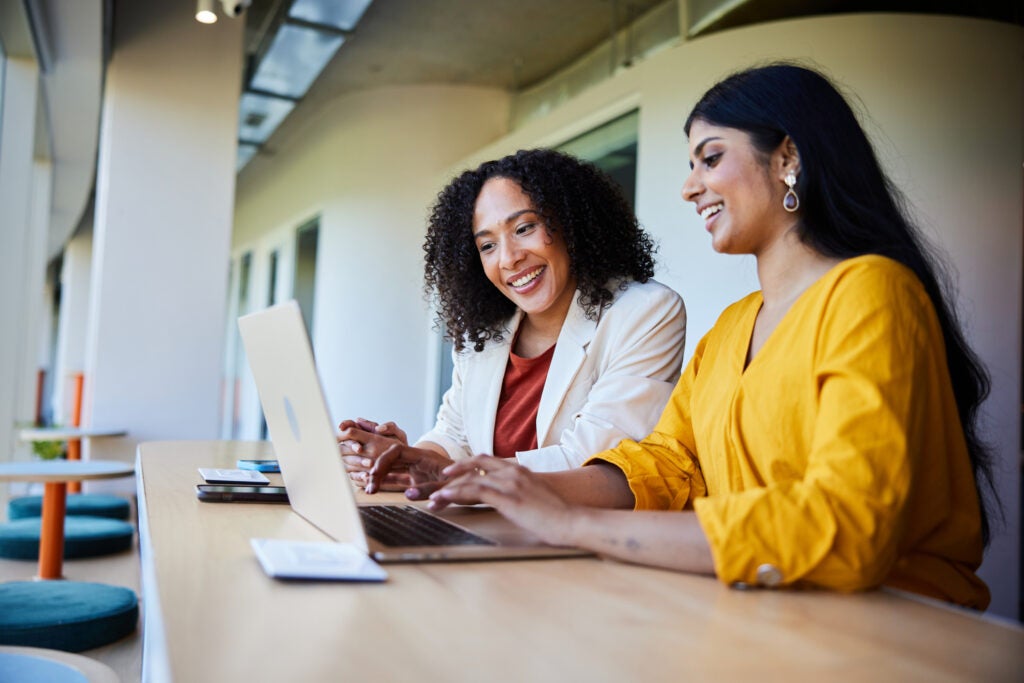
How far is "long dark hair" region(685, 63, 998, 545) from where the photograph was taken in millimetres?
1278

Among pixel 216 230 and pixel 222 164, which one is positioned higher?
pixel 222 164

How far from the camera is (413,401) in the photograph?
730cm

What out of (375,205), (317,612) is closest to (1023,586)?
(317,612)

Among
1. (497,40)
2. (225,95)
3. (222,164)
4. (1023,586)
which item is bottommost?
(1023,586)

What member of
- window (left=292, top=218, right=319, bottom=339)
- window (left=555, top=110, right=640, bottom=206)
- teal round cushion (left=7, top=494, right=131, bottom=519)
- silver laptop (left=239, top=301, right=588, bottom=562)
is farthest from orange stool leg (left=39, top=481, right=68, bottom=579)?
window (left=292, top=218, right=319, bottom=339)

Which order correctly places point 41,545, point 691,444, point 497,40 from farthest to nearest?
point 497,40 → point 41,545 → point 691,444

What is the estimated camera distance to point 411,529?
1.19 meters

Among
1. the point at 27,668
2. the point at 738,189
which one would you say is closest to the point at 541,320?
the point at 738,189

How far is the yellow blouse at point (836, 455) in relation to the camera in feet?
3.08

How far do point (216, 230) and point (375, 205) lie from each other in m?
2.81

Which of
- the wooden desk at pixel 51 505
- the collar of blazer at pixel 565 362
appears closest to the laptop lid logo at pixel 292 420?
the collar of blazer at pixel 565 362

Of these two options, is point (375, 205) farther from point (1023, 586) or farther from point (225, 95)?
point (1023, 586)

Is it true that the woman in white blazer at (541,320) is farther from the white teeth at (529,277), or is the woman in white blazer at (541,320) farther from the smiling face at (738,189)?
the smiling face at (738,189)

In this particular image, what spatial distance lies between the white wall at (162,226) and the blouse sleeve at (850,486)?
433 cm
